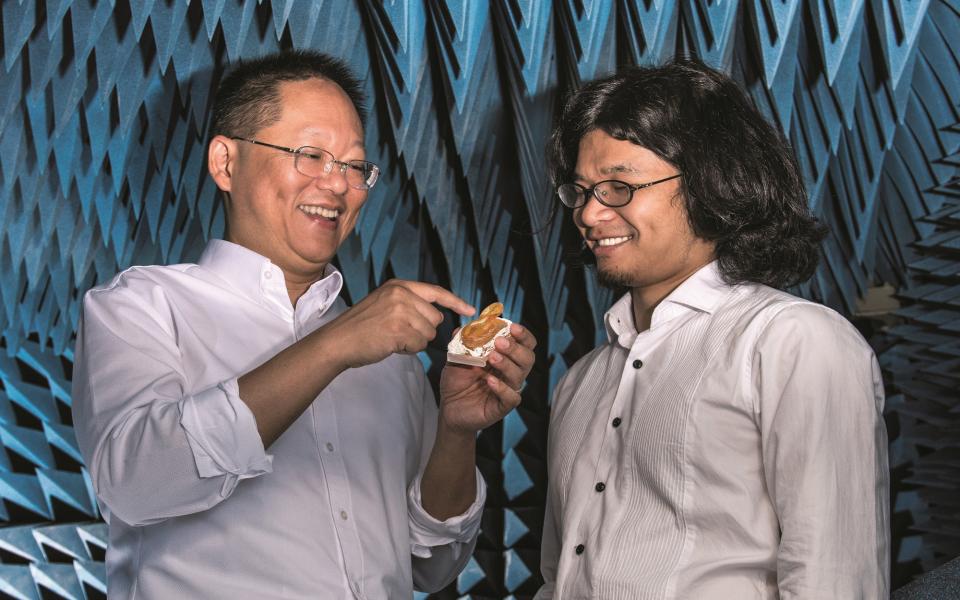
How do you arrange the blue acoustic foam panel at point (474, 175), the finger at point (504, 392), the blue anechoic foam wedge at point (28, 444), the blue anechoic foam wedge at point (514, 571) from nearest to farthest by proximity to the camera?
1. the finger at point (504, 392)
2. the blue acoustic foam panel at point (474, 175)
3. the blue anechoic foam wedge at point (514, 571)
4. the blue anechoic foam wedge at point (28, 444)

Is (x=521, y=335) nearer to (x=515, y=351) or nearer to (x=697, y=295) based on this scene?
(x=515, y=351)

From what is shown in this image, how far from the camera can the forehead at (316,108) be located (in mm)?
1660

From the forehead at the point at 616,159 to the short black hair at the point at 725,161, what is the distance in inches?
0.4

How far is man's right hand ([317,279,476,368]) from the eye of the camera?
1243 millimetres

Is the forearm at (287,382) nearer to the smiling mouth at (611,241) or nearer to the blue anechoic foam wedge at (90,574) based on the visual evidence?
the smiling mouth at (611,241)

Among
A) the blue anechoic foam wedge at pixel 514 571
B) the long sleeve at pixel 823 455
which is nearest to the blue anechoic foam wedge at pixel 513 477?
the blue anechoic foam wedge at pixel 514 571

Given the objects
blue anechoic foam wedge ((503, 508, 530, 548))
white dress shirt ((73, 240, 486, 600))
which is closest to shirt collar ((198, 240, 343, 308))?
white dress shirt ((73, 240, 486, 600))

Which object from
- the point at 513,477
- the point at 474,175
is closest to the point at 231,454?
the point at 474,175

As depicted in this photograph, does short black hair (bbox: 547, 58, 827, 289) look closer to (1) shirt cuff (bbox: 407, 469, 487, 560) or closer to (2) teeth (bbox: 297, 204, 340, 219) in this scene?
(2) teeth (bbox: 297, 204, 340, 219)

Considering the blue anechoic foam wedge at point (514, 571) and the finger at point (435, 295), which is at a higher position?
the finger at point (435, 295)

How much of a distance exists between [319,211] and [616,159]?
21.3 inches

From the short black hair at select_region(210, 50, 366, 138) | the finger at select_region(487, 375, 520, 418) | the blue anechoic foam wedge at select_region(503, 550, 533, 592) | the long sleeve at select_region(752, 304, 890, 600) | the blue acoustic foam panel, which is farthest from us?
the blue anechoic foam wedge at select_region(503, 550, 533, 592)

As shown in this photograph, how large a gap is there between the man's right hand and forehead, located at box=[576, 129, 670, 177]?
Result: 0.41 metres

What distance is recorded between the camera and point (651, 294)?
5.16 feet
